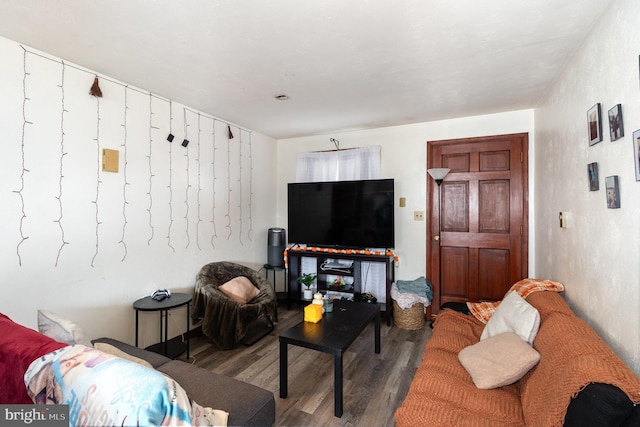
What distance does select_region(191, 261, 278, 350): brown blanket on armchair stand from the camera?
2.90 m

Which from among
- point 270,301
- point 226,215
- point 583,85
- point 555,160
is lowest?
point 270,301

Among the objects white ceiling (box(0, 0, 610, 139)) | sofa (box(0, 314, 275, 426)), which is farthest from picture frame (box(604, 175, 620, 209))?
sofa (box(0, 314, 275, 426))

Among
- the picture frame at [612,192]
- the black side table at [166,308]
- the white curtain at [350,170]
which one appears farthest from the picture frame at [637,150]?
the black side table at [166,308]

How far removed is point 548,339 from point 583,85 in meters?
1.57

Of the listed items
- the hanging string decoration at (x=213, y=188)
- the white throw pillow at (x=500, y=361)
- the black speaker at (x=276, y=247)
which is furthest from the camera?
the black speaker at (x=276, y=247)

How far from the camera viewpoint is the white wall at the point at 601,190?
4.42 feet

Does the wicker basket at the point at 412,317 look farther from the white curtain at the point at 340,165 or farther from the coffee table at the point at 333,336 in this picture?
the white curtain at the point at 340,165

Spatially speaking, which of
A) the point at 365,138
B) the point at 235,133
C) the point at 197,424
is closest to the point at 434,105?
the point at 365,138

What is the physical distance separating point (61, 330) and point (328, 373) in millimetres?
1849

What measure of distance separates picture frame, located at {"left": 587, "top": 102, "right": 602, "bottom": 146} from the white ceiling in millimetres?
500

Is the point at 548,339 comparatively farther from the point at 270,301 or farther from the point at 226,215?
the point at 226,215

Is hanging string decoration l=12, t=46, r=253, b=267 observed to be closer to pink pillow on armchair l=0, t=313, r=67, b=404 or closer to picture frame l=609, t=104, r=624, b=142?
pink pillow on armchair l=0, t=313, r=67, b=404

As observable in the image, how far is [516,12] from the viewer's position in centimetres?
166

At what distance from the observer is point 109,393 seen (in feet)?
2.64
